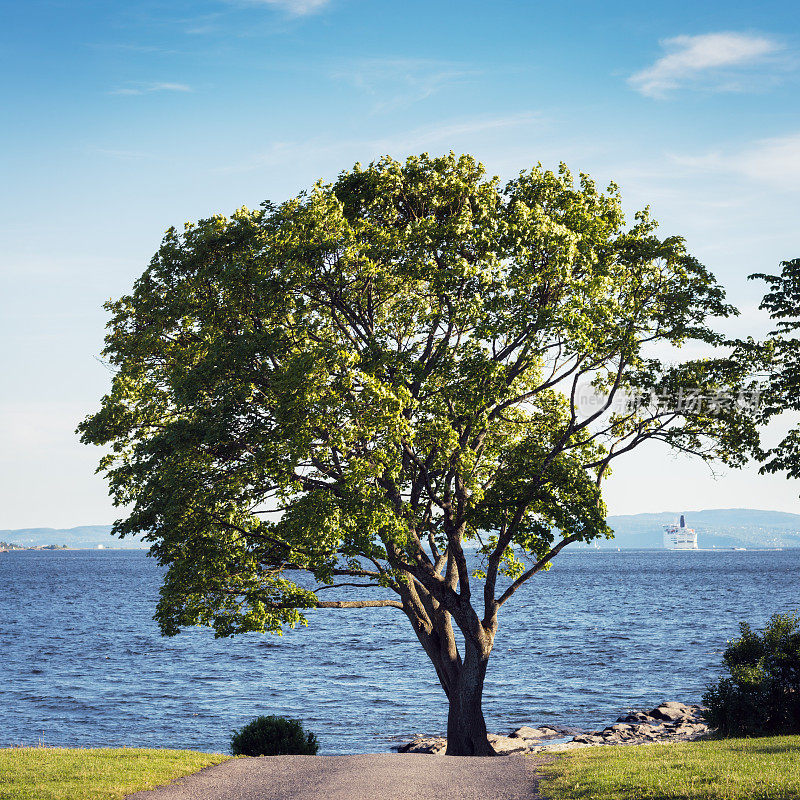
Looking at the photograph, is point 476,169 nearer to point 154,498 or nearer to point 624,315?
point 624,315

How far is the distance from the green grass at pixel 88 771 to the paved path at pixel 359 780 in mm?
489

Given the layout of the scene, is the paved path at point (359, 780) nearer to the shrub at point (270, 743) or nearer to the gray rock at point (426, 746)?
the shrub at point (270, 743)

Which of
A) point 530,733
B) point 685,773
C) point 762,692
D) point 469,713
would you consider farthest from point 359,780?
point 530,733

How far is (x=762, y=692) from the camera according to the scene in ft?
70.1

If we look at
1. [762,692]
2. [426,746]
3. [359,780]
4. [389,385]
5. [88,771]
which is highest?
[389,385]

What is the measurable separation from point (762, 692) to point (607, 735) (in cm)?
1033

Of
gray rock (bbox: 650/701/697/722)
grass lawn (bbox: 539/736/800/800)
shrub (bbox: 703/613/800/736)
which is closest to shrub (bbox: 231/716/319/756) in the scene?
grass lawn (bbox: 539/736/800/800)

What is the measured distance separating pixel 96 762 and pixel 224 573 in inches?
226

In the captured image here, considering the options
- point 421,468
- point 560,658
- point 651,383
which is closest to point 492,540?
point 421,468

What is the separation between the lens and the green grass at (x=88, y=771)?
47.0 feet

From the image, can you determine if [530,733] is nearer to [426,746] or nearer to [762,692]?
[426,746]

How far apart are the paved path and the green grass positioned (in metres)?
0.49

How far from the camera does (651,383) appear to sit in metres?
22.2

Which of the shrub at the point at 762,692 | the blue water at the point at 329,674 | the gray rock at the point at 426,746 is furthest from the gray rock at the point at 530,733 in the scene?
the shrub at the point at 762,692
